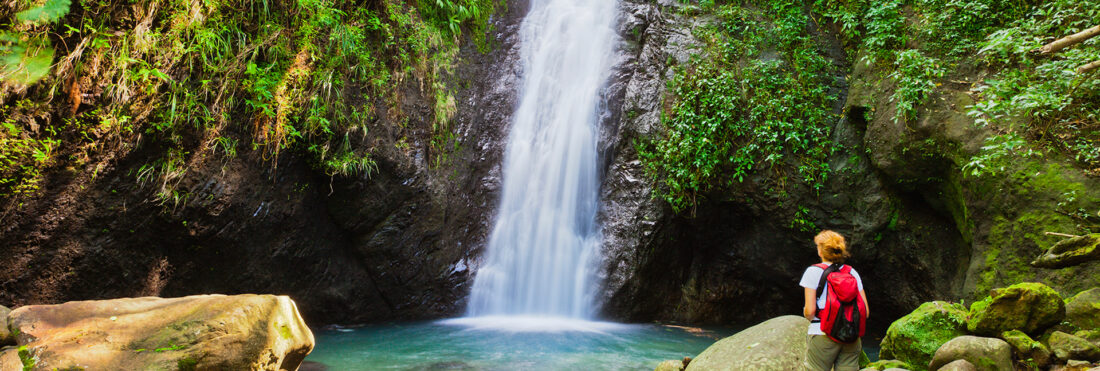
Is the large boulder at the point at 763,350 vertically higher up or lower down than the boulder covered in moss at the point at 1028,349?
lower down

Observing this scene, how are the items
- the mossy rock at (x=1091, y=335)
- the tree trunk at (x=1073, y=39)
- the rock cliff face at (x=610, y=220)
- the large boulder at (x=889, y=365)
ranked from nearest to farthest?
the mossy rock at (x=1091, y=335), the tree trunk at (x=1073, y=39), the large boulder at (x=889, y=365), the rock cliff face at (x=610, y=220)

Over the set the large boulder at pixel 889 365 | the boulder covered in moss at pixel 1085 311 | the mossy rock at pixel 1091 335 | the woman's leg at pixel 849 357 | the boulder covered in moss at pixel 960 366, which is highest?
the boulder covered in moss at pixel 1085 311

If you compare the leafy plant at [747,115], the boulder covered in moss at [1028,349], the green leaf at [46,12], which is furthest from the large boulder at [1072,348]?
the green leaf at [46,12]

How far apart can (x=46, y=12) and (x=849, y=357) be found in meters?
7.24

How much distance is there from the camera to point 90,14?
505cm

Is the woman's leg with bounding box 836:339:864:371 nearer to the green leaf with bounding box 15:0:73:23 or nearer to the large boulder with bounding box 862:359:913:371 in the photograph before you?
the large boulder with bounding box 862:359:913:371

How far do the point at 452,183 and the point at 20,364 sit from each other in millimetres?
6321

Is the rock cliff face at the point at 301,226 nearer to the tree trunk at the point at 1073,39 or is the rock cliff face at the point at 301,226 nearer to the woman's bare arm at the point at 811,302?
the woman's bare arm at the point at 811,302

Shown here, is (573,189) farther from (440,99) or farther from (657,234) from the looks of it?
(440,99)

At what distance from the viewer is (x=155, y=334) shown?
348 cm

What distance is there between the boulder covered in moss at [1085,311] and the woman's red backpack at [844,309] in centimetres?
206

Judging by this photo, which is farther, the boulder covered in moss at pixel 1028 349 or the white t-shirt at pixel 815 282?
the boulder covered in moss at pixel 1028 349

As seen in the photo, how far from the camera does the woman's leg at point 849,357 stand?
3.27 m

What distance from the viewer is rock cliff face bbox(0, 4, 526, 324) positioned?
206 inches
